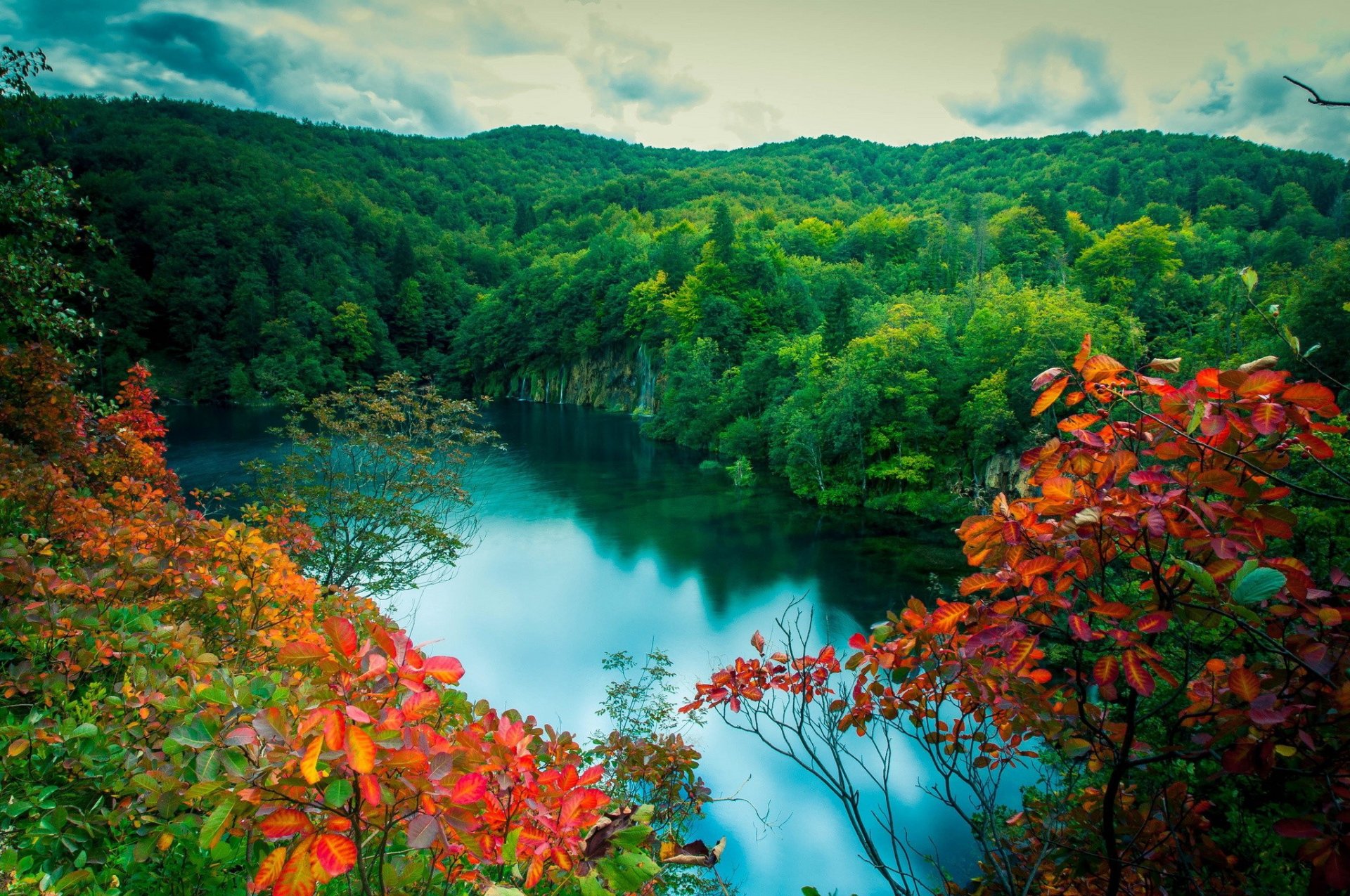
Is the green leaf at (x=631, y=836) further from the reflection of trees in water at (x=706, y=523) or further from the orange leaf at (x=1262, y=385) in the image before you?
the reflection of trees in water at (x=706, y=523)

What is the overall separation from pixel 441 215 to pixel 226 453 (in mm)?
68832

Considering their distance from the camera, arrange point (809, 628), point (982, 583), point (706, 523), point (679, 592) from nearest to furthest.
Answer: point (982, 583) → point (809, 628) → point (679, 592) → point (706, 523)

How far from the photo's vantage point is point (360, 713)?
106 cm

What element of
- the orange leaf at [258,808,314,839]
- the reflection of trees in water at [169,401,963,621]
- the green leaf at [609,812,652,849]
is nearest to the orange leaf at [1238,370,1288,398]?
the green leaf at [609,812,652,849]

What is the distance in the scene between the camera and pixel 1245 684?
4.43 feet

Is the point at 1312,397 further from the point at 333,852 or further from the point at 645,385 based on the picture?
the point at 645,385

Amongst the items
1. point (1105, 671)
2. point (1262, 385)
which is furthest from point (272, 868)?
point (1262, 385)

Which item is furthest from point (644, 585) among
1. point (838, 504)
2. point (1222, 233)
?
point (1222, 233)

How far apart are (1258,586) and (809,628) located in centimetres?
146

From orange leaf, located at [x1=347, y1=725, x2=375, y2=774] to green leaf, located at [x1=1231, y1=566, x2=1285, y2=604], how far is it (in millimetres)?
1532

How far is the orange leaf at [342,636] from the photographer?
118 centimetres

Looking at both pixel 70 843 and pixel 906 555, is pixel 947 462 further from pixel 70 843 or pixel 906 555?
pixel 70 843

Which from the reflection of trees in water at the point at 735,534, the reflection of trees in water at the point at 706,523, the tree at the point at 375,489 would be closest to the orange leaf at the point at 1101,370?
the tree at the point at 375,489

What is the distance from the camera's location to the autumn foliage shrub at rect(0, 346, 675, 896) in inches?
47.2
